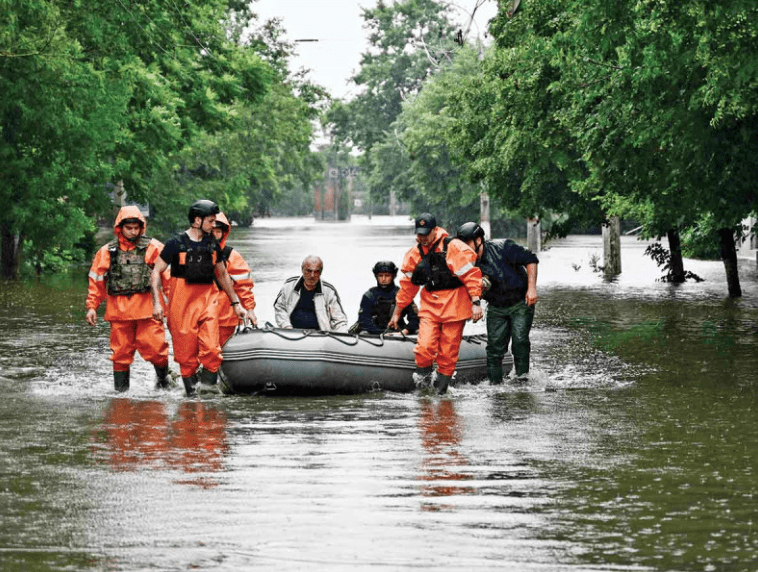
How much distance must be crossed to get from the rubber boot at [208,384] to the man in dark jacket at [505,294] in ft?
8.60

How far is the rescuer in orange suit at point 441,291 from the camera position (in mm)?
12852

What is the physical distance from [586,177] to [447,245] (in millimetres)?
15559

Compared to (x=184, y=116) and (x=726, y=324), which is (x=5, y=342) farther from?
(x=184, y=116)

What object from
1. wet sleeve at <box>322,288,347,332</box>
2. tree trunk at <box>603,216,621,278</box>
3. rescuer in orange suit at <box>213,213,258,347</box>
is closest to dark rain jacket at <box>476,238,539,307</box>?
wet sleeve at <box>322,288,347,332</box>

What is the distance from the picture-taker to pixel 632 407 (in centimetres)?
1223

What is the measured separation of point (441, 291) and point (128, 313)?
271 cm

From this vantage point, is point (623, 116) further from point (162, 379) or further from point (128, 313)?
point (128, 313)

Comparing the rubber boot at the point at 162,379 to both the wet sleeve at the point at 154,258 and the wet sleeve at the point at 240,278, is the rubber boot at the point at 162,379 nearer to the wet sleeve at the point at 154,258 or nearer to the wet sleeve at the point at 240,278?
the wet sleeve at the point at 154,258

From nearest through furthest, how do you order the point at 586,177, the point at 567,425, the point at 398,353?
the point at 567,425
the point at 398,353
the point at 586,177

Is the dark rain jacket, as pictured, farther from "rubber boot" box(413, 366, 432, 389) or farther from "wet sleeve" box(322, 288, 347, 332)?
"wet sleeve" box(322, 288, 347, 332)

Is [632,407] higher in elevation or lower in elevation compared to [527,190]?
lower

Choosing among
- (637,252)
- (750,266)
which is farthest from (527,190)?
(637,252)

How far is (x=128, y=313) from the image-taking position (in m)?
13.0

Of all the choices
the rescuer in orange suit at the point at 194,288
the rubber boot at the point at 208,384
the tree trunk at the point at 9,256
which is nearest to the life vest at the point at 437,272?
the rescuer in orange suit at the point at 194,288
